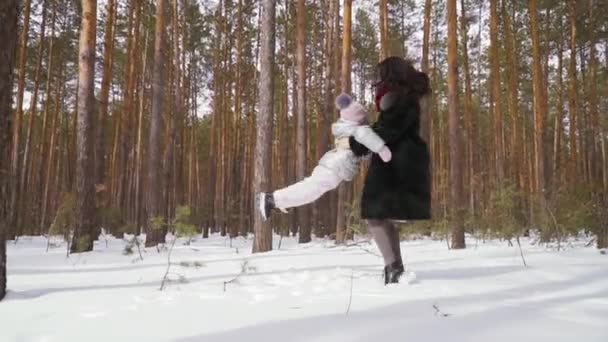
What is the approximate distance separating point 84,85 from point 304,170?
18.6ft

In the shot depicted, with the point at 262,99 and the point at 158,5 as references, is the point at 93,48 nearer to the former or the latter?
the point at 158,5

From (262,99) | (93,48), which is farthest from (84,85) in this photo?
(262,99)

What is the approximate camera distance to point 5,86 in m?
2.87

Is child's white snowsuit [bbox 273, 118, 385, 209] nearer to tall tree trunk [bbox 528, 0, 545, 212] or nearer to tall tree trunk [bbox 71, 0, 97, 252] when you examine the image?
tall tree trunk [bbox 71, 0, 97, 252]

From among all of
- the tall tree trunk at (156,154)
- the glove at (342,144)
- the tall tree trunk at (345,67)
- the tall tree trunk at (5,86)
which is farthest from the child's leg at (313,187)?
the tall tree trunk at (345,67)

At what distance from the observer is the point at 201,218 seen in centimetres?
1744

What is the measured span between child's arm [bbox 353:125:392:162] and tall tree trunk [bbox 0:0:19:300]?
7.64 feet

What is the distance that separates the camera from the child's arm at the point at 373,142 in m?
2.85

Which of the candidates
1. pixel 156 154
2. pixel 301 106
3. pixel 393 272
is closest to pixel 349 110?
pixel 393 272

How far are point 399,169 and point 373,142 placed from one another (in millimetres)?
284

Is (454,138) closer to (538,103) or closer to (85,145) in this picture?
(538,103)

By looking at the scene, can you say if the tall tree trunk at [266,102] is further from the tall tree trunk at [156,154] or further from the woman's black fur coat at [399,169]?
the woman's black fur coat at [399,169]

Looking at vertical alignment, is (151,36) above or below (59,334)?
above

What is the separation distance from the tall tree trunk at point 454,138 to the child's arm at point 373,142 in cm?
498
